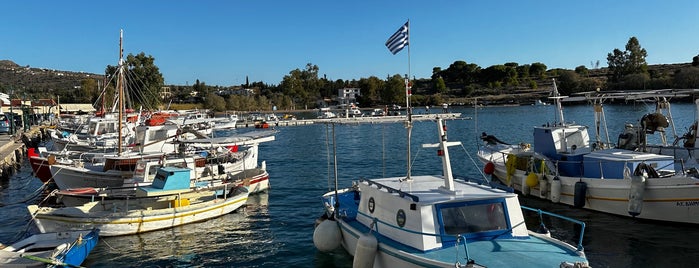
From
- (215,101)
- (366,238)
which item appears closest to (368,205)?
(366,238)

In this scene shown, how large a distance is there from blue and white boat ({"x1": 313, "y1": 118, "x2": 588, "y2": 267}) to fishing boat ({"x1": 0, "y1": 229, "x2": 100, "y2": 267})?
344 inches

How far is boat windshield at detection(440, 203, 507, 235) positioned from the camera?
37.4 feet

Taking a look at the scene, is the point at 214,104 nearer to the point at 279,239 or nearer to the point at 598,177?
the point at 279,239

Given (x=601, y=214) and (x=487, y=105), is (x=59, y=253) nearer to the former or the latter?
→ (x=601, y=214)

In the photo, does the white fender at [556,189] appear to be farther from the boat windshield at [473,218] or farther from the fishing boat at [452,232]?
the boat windshield at [473,218]

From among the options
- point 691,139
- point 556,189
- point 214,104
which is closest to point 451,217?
point 556,189

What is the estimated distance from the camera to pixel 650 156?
65.8ft

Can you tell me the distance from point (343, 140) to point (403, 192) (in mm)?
51455

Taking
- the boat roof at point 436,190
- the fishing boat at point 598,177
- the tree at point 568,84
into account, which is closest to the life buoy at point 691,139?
the fishing boat at point 598,177

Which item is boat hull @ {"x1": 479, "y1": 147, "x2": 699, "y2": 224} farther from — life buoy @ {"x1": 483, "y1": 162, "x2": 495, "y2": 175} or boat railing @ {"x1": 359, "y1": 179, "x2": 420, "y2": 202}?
boat railing @ {"x1": 359, "y1": 179, "x2": 420, "y2": 202}

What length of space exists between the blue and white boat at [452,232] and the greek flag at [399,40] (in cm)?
321

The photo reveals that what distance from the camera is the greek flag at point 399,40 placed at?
47.6 ft

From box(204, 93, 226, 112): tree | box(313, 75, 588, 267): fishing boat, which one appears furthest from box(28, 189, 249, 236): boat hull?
box(204, 93, 226, 112): tree

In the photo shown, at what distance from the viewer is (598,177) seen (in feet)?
69.3
